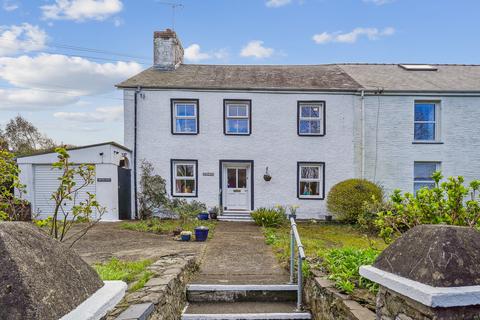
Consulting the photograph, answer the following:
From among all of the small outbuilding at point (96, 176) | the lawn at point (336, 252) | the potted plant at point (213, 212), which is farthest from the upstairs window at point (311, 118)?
the small outbuilding at point (96, 176)

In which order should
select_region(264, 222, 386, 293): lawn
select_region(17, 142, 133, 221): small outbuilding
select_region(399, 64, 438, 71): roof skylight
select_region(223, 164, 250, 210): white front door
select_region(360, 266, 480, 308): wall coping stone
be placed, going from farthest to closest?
select_region(399, 64, 438, 71): roof skylight
select_region(223, 164, 250, 210): white front door
select_region(17, 142, 133, 221): small outbuilding
select_region(264, 222, 386, 293): lawn
select_region(360, 266, 480, 308): wall coping stone

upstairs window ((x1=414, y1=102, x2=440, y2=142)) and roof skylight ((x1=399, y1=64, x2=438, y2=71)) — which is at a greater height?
roof skylight ((x1=399, y1=64, x2=438, y2=71))

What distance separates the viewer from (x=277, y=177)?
44.1 feet

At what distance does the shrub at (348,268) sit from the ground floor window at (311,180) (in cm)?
805

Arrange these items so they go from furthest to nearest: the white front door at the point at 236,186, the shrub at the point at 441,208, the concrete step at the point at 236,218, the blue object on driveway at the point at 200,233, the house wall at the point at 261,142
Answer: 1. the white front door at the point at 236,186
2. the house wall at the point at 261,142
3. the concrete step at the point at 236,218
4. the blue object on driveway at the point at 200,233
5. the shrub at the point at 441,208

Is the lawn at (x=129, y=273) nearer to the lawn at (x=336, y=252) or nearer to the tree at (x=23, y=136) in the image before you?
the lawn at (x=336, y=252)

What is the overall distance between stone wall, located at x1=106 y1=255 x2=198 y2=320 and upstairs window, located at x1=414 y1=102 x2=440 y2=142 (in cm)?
1256

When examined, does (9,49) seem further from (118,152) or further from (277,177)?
(277,177)

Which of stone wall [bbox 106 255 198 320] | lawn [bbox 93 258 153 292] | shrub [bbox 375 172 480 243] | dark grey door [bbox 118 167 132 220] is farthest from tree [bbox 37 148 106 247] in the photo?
dark grey door [bbox 118 167 132 220]

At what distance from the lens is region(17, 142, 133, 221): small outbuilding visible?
12266 mm

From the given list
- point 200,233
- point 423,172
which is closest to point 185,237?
point 200,233

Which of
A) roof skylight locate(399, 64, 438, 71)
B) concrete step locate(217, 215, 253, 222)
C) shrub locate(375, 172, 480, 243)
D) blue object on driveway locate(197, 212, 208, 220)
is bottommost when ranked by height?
concrete step locate(217, 215, 253, 222)

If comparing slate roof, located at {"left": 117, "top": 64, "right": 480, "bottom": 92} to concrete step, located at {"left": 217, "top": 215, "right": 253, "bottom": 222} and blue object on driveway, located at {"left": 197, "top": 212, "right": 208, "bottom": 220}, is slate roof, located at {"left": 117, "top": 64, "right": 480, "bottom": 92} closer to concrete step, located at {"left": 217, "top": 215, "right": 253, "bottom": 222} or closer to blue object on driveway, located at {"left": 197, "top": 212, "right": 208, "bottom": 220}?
blue object on driveway, located at {"left": 197, "top": 212, "right": 208, "bottom": 220}

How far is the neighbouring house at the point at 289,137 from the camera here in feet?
43.8
